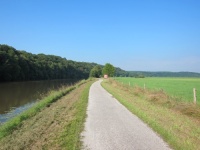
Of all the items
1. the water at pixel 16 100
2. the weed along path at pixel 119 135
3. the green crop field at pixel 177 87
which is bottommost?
the water at pixel 16 100

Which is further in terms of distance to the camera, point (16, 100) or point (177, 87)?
point (177, 87)

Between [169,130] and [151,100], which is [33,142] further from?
[151,100]

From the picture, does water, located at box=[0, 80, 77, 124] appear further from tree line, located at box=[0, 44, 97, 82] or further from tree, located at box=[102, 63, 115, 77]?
tree, located at box=[102, 63, 115, 77]

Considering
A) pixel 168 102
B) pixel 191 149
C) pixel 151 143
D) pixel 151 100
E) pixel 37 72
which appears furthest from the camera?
pixel 37 72

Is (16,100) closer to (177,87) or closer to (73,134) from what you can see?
(73,134)

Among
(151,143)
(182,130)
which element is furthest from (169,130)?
(151,143)

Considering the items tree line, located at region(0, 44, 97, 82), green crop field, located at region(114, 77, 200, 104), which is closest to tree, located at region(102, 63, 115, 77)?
tree line, located at region(0, 44, 97, 82)

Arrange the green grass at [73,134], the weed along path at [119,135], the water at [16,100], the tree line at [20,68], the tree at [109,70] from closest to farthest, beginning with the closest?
the weed along path at [119,135] < the green grass at [73,134] < the water at [16,100] < the tree line at [20,68] < the tree at [109,70]

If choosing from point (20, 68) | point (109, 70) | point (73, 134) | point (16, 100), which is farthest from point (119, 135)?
point (109, 70)

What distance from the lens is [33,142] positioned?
791cm

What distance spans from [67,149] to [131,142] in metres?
2.04

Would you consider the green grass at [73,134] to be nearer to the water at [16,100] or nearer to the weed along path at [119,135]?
the weed along path at [119,135]

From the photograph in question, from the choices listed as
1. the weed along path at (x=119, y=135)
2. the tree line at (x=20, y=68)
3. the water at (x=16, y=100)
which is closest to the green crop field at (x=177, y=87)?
the weed along path at (x=119, y=135)

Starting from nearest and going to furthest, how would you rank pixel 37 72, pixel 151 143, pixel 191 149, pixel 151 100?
pixel 191 149 < pixel 151 143 < pixel 151 100 < pixel 37 72
